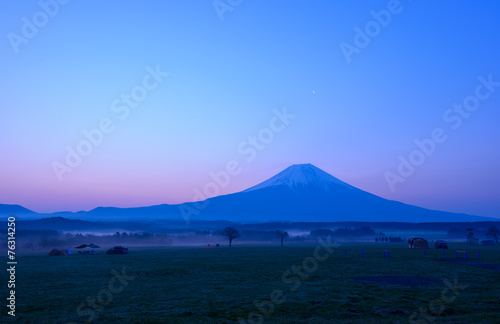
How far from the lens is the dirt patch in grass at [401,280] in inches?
1005

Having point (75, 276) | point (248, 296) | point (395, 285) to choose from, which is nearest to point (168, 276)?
point (75, 276)

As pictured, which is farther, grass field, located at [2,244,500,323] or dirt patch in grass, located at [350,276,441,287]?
dirt patch in grass, located at [350,276,441,287]

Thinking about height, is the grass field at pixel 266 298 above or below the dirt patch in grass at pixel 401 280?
above

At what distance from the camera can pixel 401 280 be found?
88.8 ft

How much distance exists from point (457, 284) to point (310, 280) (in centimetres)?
904

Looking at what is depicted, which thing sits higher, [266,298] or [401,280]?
[266,298]

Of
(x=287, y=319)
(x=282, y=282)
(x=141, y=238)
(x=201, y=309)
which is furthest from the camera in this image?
(x=141, y=238)

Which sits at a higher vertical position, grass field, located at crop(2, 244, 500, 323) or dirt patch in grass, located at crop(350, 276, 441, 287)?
grass field, located at crop(2, 244, 500, 323)

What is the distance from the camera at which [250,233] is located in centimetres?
18162

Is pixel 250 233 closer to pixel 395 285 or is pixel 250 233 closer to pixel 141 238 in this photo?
pixel 141 238

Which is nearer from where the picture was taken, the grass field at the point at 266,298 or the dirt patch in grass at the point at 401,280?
the grass field at the point at 266,298

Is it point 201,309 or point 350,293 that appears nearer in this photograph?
point 201,309

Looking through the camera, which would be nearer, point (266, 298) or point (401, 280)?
point (266, 298)

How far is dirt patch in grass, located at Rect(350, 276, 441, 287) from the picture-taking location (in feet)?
83.7
